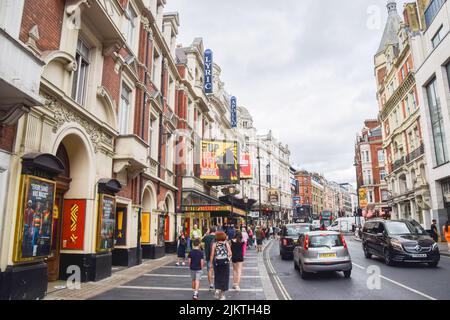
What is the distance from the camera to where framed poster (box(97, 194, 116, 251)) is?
1096cm

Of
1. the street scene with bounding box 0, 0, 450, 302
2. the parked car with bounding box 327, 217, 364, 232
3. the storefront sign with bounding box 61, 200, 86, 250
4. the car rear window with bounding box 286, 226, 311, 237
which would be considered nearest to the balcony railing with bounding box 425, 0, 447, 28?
the street scene with bounding box 0, 0, 450, 302

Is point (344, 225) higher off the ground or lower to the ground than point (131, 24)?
lower

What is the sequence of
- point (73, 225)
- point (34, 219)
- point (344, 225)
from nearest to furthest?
point (34, 219) → point (73, 225) → point (344, 225)

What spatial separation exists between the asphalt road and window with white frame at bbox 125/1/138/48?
39.5 ft

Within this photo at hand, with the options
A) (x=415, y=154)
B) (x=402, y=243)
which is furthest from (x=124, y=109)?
(x=415, y=154)

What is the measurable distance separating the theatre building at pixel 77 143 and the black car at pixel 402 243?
10596 mm

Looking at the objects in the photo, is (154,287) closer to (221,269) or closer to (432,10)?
(221,269)

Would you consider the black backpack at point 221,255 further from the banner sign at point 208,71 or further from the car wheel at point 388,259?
the banner sign at point 208,71

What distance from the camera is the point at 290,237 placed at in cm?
1755

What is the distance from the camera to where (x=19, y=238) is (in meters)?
7.21

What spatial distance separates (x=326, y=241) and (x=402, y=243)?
3.93m

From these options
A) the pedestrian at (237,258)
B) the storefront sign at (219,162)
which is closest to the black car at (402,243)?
the pedestrian at (237,258)

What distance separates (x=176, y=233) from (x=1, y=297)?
583 inches

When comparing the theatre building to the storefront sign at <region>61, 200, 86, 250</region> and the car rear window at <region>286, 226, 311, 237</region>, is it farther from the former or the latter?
the car rear window at <region>286, 226, 311, 237</region>
